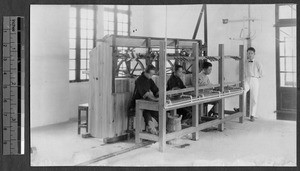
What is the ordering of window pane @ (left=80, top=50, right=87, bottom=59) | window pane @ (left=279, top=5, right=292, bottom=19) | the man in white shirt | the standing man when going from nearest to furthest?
window pane @ (left=279, top=5, right=292, bottom=19)
window pane @ (left=80, top=50, right=87, bottom=59)
the man in white shirt
the standing man

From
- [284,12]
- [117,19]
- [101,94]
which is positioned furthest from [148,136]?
[284,12]

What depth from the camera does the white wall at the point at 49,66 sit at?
396 centimetres

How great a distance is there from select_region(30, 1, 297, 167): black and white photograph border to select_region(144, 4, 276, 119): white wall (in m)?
0.02

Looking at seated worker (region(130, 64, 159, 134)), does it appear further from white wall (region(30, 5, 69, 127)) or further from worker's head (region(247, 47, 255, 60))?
worker's head (region(247, 47, 255, 60))

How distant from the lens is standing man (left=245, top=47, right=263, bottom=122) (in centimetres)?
579

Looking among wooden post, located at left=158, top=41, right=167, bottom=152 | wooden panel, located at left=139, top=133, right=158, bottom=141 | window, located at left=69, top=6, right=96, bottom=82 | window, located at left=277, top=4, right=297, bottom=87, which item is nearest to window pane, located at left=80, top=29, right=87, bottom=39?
window, located at left=69, top=6, right=96, bottom=82

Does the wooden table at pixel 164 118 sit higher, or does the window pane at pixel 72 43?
the window pane at pixel 72 43

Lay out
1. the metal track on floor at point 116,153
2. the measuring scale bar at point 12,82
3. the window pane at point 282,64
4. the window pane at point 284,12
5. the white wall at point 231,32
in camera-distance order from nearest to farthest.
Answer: the measuring scale bar at point 12,82 → the metal track on floor at point 116,153 → the window pane at point 284,12 → the white wall at point 231,32 → the window pane at point 282,64

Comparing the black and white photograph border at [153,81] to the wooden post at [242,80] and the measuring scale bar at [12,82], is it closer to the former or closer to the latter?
the wooden post at [242,80]

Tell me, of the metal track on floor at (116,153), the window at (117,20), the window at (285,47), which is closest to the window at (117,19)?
the window at (117,20)

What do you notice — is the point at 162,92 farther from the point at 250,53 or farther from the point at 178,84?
the point at 250,53

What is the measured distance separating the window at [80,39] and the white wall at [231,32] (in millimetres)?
735

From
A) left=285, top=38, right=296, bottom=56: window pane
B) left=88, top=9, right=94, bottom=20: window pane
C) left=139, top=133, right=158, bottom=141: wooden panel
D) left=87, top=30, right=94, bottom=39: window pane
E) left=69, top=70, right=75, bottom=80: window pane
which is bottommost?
left=139, top=133, right=158, bottom=141: wooden panel

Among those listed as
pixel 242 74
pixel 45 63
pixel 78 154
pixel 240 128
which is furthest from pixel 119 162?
pixel 242 74
